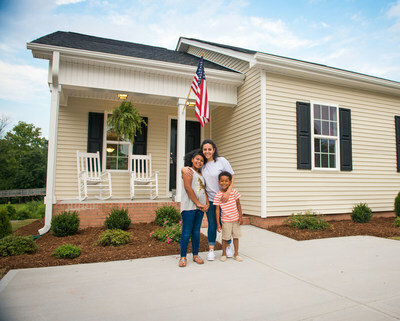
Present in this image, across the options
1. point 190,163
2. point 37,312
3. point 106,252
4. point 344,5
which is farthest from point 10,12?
point 344,5

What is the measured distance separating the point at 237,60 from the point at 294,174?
3.29 metres

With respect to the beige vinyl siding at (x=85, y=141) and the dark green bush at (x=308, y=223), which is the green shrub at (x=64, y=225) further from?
the dark green bush at (x=308, y=223)

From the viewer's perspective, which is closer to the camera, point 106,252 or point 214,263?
point 214,263

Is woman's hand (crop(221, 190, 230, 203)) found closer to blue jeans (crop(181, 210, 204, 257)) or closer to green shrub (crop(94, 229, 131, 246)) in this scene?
blue jeans (crop(181, 210, 204, 257))

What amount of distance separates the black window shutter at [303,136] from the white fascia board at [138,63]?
1.60 metres

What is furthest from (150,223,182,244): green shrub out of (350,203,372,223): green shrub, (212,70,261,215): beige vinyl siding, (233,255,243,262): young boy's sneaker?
(350,203,372,223): green shrub

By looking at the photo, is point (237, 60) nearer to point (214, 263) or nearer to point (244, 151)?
point (244, 151)

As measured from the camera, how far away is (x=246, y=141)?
6.71 metres

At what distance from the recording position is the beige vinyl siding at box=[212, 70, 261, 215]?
20.5 ft

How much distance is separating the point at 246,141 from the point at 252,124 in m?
0.45

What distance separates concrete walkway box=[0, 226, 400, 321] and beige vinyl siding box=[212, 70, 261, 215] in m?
2.59

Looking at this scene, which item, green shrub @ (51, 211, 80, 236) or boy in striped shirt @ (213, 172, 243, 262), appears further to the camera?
green shrub @ (51, 211, 80, 236)

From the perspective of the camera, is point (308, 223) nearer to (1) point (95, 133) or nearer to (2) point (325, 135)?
(2) point (325, 135)

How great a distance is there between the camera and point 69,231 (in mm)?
4758
